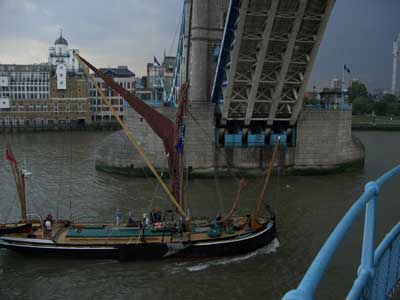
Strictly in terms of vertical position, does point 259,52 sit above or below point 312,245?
above

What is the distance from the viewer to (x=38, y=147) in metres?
42.0

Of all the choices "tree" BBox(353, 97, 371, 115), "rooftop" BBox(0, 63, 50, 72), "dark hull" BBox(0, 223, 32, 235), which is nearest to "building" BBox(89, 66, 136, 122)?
"rooftop" BBox(0, 63, 50, 72)

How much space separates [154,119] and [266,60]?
1042cm

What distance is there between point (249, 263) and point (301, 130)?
1592 cm

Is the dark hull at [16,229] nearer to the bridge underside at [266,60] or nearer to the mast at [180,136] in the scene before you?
the mast at [180,136]

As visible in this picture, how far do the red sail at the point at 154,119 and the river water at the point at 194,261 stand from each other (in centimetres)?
434

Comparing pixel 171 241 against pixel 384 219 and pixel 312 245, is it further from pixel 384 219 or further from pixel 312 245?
pixel 384 219

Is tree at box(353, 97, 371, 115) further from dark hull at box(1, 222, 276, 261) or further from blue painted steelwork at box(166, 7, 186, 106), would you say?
dark hull at box(1, 222, 276, 261)

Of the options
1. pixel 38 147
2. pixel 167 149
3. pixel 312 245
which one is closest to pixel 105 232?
pixel 167 149

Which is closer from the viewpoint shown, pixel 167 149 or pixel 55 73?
pixel 167 149

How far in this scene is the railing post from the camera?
251 centimetres

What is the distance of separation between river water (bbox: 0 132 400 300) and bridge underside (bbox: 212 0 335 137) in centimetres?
429

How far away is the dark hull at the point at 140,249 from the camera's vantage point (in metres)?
13.1

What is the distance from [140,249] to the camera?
13.2 meters
